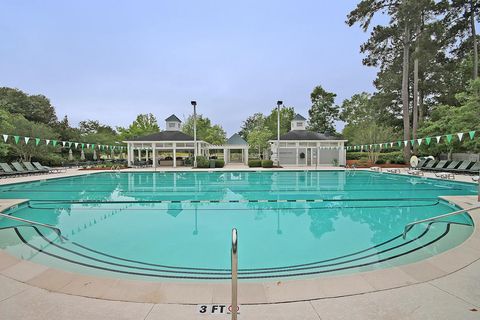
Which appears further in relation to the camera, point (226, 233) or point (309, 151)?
point (309, 151)

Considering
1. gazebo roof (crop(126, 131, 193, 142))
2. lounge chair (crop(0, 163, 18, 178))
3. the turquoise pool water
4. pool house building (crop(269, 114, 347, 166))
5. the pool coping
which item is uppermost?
gazebo roof (crop(126, 131, 193, 142))

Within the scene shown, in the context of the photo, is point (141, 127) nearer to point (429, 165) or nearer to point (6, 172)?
point (6, 172)

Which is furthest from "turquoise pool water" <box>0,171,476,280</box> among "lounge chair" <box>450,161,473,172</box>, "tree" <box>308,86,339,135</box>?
"tree" <box>308,86,339,135</box>

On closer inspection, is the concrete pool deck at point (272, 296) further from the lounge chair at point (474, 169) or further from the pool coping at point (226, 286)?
the lounge chair at point (474, 169)

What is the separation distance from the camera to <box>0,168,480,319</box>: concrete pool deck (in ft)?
8.73

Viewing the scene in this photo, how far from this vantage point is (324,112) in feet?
155

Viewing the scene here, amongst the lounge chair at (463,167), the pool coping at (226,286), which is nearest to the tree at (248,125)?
the lounge chair at (463,167)

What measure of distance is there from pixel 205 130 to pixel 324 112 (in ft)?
71.4

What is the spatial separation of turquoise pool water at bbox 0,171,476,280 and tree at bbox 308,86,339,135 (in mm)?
36155

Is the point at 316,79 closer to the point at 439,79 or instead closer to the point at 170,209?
the point at 439,79

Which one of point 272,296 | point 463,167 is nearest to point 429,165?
point 463,167

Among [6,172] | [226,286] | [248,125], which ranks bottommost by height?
[226,286]

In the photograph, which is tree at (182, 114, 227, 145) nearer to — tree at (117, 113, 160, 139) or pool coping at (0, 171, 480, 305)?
tree at (117, 113, 160, 139)

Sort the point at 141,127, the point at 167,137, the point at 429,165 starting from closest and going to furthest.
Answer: the point at 429,165
the point at 167,137
the point at 141,127
